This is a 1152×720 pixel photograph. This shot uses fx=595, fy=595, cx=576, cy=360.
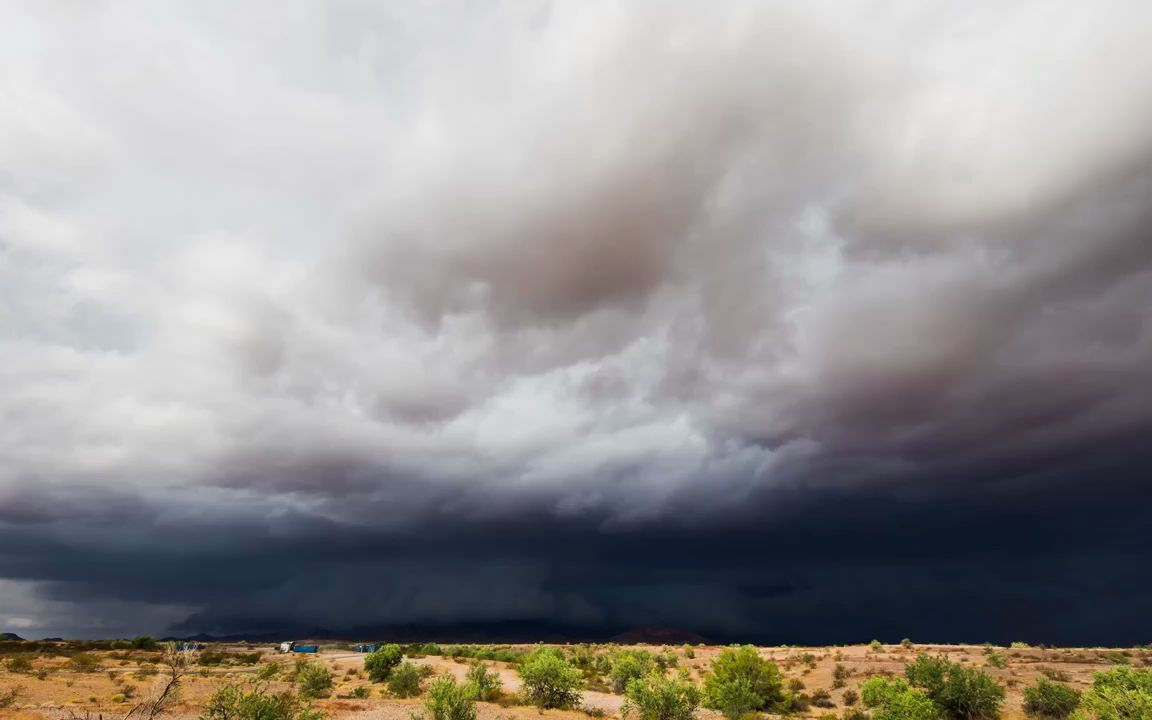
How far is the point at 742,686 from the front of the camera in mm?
44219

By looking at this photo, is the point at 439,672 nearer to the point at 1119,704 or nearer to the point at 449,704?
the point at 449,704

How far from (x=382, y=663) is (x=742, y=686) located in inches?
1740

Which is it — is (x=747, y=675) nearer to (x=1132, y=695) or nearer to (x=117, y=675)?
(x=1132, y=695)

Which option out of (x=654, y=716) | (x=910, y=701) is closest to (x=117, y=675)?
(x=654, y=716)

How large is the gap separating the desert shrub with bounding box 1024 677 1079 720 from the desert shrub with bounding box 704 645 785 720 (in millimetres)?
18561

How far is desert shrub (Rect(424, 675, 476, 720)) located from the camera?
34.3 m

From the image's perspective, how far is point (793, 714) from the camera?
155ft

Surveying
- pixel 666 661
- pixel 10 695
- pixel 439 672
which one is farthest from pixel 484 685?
pixel 666 661

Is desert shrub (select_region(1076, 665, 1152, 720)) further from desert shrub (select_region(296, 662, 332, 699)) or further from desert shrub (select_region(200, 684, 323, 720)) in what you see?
desert shrub (select_region(296, 662, 332, 699))

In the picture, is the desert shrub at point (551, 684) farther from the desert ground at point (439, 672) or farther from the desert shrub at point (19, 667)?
the desert shrub at point (19, 667)

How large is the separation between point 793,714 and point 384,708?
31.6 metres

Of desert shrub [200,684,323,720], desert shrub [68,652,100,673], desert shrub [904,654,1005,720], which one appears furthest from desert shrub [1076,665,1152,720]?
desert shrub [68,652,100,673]

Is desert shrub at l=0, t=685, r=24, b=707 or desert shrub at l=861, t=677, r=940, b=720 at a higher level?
desert shrub at l=0, t=685, r=24, b=707

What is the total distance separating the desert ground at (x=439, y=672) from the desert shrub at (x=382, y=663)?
146 centimetres
